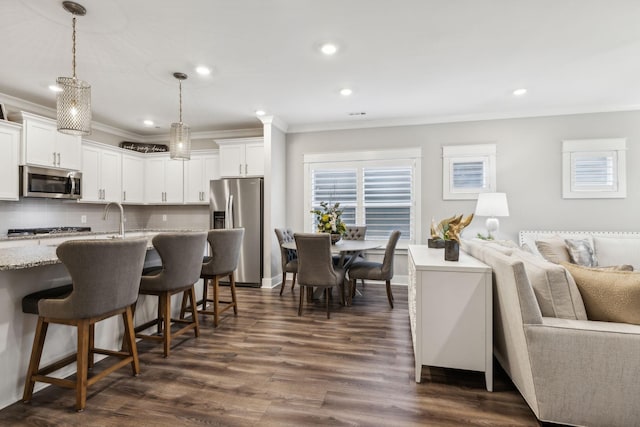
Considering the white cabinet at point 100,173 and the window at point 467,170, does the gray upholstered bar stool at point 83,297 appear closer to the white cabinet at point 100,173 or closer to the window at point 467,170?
the white cabinet at point 100,173

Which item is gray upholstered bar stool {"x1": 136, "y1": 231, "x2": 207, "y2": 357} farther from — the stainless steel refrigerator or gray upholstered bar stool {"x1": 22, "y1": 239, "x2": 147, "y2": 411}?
the stainless steel refrigerator

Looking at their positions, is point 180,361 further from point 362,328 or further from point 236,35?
point 236,35

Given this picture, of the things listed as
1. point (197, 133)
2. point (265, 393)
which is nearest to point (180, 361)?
point (265, 393)

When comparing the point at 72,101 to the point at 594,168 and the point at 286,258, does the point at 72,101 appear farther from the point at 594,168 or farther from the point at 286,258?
the point at 594,168

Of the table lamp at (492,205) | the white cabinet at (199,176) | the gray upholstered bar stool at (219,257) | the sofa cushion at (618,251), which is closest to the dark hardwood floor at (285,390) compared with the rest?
the gray upholstered bar stool at (219,257)

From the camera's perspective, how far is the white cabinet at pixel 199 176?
548 cm

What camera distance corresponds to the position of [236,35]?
2.63 metres

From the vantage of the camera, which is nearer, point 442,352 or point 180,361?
point 442,352

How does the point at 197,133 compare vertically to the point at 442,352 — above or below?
above

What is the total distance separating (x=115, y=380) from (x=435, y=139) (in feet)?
15.9

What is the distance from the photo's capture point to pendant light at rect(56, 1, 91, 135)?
2.22 metres

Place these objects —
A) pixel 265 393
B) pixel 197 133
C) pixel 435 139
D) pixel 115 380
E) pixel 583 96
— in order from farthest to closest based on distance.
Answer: pixel 197 133, pixel 435 139, pixel 583 96, pixel 115 380, pixel 265 393

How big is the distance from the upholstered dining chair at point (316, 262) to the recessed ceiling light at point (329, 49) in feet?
5.75

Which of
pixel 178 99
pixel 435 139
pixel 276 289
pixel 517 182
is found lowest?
pixel 276 289
